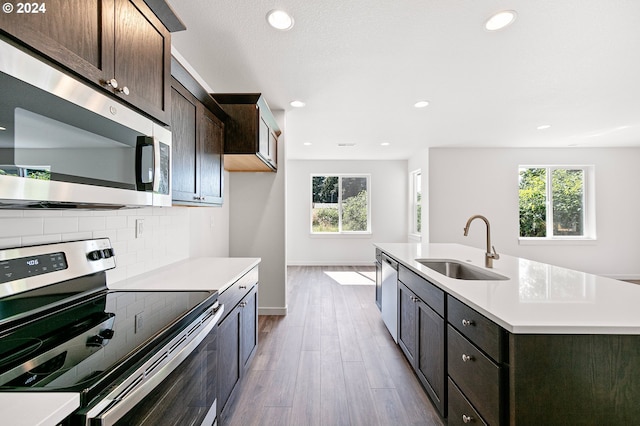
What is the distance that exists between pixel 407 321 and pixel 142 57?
233 cm

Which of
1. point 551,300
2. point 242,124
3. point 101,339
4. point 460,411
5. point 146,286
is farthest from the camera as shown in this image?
point 242,124

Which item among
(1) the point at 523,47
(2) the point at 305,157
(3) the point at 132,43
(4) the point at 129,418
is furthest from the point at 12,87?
(2) the point at 305,157

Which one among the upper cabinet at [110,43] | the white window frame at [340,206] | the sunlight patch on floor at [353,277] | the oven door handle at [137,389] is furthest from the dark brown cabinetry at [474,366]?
the white window frame at [340,206]

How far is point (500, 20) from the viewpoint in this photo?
73.4 inches

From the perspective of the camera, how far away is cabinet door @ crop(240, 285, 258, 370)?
1981mm

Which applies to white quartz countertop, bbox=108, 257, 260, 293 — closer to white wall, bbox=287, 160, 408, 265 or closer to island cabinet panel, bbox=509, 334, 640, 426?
island cabinet panel, bbox=509, 334, 640, 426

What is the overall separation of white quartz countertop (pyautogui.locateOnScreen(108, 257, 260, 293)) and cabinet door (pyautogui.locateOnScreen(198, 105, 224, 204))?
0.50 metres

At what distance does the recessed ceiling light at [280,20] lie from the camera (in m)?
1.79

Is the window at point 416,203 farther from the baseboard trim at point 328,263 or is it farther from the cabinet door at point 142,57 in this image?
the cabinet door at point 142,57

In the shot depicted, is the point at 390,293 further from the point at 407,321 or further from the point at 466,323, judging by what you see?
the point at 466,323

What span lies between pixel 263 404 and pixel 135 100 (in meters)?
1.92

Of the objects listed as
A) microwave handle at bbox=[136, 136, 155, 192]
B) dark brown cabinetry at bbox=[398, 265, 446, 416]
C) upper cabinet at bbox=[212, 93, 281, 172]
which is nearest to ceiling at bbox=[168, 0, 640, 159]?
upper cabinet at bbox=[212, 93, 281, 172]

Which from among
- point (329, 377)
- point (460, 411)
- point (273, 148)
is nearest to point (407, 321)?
point (329, 377)

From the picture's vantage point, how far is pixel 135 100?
1120 mm
